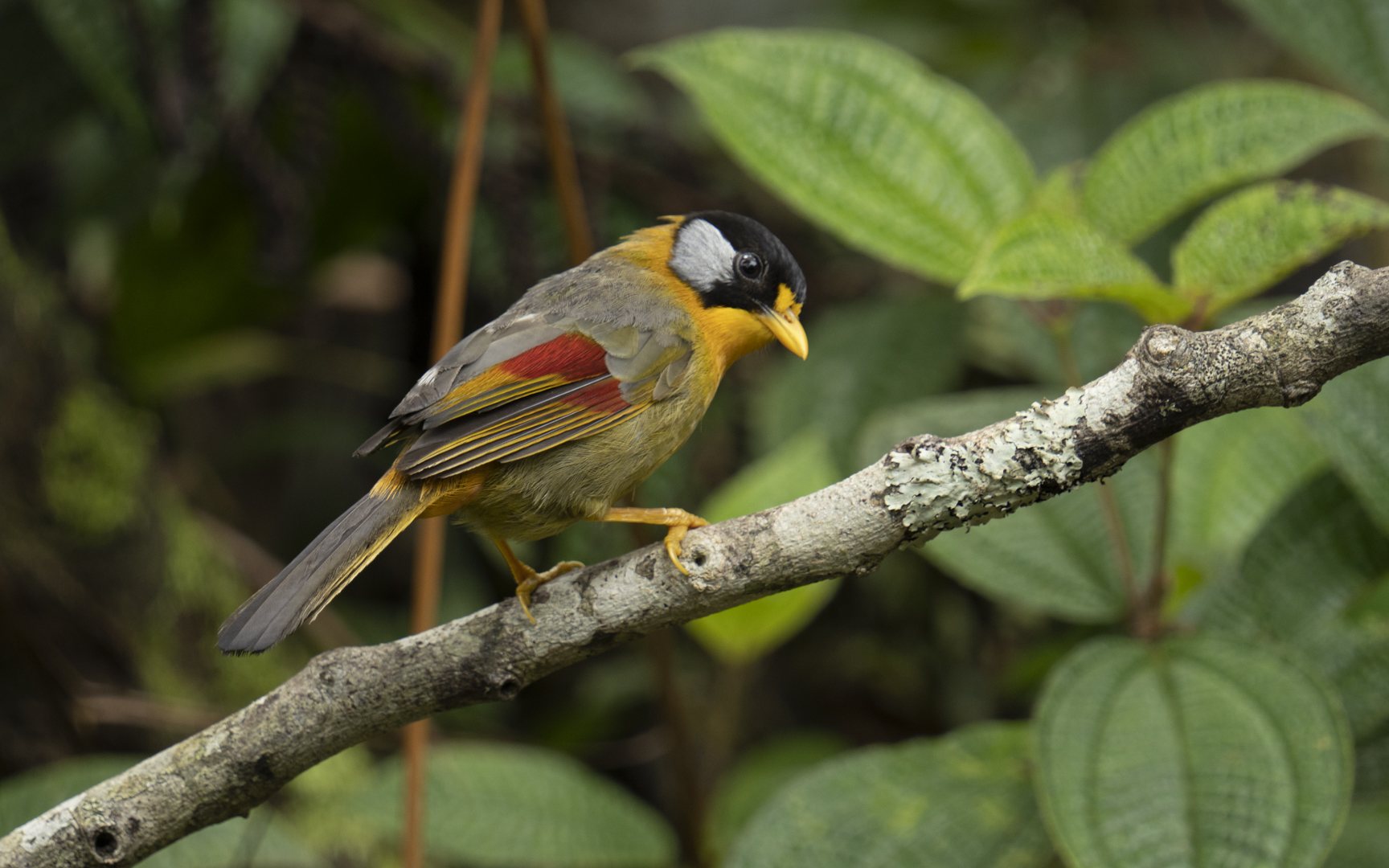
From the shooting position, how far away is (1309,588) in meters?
2.14

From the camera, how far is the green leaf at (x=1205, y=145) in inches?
75.4

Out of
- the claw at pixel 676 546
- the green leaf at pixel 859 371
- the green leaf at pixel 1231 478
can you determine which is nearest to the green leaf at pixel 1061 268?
the claw at pixel 676 546

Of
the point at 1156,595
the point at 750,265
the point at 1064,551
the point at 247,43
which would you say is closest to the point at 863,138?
the point at 750,265

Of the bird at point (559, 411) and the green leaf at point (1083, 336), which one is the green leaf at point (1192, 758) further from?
the green leaf at point (1083, 336)

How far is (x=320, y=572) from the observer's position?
4.82ft

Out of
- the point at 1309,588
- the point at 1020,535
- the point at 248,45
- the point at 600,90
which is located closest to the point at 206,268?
the point at 248,45

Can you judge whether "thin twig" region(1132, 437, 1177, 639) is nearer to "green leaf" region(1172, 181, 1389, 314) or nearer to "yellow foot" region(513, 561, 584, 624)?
"green leaf" region(1172, 181, 1389, 314)

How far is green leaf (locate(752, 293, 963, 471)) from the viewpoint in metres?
3.15

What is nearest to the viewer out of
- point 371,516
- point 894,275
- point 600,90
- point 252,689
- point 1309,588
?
point 371,516

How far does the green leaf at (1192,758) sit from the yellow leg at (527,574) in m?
0.84

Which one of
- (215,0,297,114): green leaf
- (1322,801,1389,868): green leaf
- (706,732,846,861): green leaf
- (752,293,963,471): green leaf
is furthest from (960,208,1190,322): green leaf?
(215,0,297,114): green leaf

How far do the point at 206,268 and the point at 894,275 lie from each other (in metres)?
2.38

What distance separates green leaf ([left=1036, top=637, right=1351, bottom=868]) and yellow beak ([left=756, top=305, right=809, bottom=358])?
740 millimetres

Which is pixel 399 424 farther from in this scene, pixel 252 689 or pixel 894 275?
pixel 894 275
